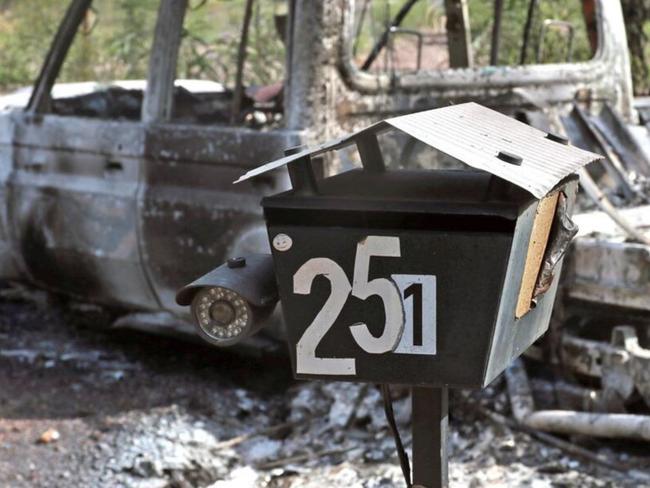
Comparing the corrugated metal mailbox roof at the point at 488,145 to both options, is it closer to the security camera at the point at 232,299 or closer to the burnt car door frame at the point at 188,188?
the security camera at the point at 232,299

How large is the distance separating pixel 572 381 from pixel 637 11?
4215mm

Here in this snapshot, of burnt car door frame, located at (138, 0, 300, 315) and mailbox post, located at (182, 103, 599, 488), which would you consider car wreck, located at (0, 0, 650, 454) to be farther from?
mailbox post, located at (182, 103, 599, 488)

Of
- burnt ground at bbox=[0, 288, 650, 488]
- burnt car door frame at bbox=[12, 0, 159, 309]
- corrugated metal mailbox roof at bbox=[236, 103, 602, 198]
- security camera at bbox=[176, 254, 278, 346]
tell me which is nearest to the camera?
corrugated metal mailbox roof at bbox=[236, 103, 602, 198]

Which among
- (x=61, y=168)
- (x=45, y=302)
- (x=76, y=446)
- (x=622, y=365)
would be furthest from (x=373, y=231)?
(x=45, y=302)

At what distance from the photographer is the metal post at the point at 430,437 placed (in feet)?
7.82

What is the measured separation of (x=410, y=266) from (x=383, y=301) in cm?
9

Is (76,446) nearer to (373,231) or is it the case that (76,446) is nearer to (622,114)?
(373,231)

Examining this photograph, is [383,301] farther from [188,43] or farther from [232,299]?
[188,43]

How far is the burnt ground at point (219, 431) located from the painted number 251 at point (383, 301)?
6.43ft

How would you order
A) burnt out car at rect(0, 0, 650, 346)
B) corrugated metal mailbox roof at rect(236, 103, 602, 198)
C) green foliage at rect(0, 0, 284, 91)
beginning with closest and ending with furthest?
corrugated metal mailbox roof at rect(236, 103, 602, 198)
burnt out car at rect(0, 0, 650, 346)
green foliage at rect(0, 0, 284, 91)

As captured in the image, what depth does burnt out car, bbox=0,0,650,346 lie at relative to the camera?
466 centimetres

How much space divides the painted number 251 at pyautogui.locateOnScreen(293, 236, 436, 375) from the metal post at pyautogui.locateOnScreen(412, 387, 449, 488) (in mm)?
187

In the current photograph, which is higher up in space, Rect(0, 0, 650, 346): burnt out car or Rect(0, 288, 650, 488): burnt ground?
Rect(0, 0, 650, 346): burnt out car

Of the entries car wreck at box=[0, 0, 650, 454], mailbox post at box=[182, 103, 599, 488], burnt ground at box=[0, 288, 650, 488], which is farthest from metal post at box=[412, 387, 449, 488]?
car wreck at box=[0, 0, 650, 454]
